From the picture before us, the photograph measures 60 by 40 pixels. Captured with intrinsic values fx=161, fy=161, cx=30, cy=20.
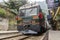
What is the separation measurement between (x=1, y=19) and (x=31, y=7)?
12.0 meters

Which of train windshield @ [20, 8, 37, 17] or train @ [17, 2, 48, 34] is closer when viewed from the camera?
train @ [17, 2, 48, 34]

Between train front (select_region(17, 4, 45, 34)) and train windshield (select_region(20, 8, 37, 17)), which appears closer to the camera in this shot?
train front (select_region(17, 4, 45, 34))

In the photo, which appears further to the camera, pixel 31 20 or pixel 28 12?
Answer: pixel 28 12

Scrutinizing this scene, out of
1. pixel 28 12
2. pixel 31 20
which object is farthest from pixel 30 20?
pixel 28 12

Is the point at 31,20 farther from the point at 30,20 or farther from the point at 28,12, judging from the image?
the point at 28,12

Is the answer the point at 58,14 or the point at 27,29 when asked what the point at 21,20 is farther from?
the point at 58,14

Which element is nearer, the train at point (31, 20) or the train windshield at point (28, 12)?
the train at point (31, 20)

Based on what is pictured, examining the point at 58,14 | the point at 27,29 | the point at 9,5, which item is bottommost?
the point at 27,29

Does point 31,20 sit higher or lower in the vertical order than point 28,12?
lower

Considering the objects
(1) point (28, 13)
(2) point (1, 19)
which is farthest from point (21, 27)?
(2) point (1, 19)

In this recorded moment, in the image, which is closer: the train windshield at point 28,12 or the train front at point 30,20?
the train front at point 30,20

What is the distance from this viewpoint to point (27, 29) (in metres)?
12.5

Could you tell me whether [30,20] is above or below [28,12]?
below

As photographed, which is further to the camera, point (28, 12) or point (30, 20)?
point (28, 12)
